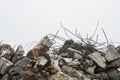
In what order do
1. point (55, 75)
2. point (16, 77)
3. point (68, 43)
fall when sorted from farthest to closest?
point (68, 43) → point (16, 77) → point (55, 75)

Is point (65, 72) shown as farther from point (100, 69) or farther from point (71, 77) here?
point (100, 69)

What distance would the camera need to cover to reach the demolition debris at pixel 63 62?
755 centimetres

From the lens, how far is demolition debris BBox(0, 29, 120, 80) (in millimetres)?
7555

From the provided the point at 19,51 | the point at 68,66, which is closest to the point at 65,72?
the point at 68,66

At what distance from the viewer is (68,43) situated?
8961mm

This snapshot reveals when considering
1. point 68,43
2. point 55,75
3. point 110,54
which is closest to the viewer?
point 55,75

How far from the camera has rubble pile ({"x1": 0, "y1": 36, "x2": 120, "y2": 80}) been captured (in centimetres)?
755

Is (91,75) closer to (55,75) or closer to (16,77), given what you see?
(55,75)

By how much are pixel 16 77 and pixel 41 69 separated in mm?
742

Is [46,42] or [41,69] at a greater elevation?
[46,42]

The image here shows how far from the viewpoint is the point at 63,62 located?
801cm

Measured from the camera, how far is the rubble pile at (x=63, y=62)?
7.55m

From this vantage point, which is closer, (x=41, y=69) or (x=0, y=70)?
(x=41, y=69)

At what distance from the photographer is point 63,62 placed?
8.01 meters
